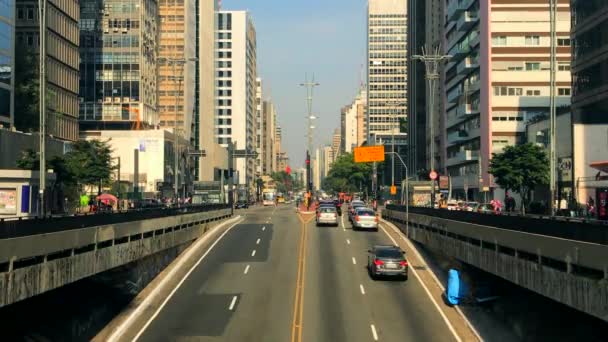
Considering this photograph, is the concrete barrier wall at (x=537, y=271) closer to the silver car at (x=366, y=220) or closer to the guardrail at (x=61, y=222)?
the silver car at (x=366, y=220)

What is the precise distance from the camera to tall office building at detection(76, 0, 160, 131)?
12562 cm

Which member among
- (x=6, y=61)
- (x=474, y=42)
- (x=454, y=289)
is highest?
(x=474, y=42)

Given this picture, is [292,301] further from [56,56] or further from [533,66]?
[533,66]

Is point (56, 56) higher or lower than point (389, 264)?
higher

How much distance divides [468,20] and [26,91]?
62317mm

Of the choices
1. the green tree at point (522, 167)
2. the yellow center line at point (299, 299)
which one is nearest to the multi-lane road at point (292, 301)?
the yellow center line at point (299, 299)

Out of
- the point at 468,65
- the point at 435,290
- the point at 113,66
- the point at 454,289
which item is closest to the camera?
the point at 454,289

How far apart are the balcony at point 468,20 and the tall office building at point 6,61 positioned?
62470 mm

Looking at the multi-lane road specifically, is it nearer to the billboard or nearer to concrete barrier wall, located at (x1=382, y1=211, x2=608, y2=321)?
concrete barrier wall, located at (x1=382, y1=211, x2=608, y2=321)

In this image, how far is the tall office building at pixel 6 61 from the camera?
223ft

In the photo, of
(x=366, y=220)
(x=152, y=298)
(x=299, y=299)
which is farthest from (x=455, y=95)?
(x=152, y=298)

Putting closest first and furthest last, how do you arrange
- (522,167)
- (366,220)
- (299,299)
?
1. (299,299)
2. (366,220)
3. (522,167)

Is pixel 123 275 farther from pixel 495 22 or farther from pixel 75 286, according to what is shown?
pixel 495 22

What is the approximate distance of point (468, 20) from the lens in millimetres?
98750
